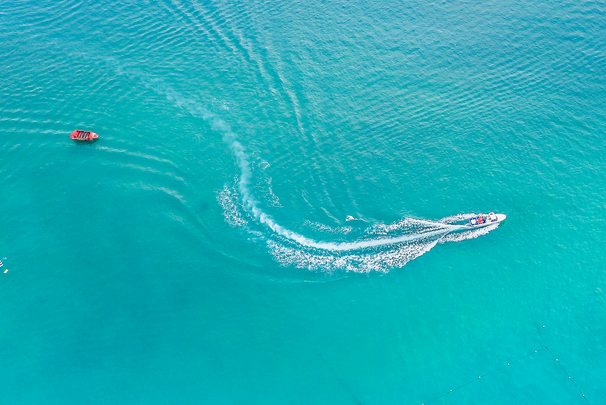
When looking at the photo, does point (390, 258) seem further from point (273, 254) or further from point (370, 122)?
point (370, 122)

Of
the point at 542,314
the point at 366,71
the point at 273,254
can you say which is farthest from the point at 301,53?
the point at 542,314

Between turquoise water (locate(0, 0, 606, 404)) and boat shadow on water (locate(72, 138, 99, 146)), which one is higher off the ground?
boat shadow on water (locate(72, 138, 99, 146))

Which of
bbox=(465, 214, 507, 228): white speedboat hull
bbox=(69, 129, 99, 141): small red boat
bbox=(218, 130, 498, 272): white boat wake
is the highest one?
bbox=(69, 129, 99, 141): small red boat

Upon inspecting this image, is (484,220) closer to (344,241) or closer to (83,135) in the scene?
(344,241)

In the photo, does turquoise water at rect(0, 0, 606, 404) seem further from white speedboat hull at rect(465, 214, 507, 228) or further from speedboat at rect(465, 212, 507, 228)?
speedboat at rect(465, 212, 507, 228)

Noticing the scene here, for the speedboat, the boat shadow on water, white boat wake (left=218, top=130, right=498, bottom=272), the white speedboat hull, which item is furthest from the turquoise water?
the speedboat

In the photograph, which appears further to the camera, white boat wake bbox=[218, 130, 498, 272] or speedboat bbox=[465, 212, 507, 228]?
speedboat bbox=[465, 212, 507, 228]
